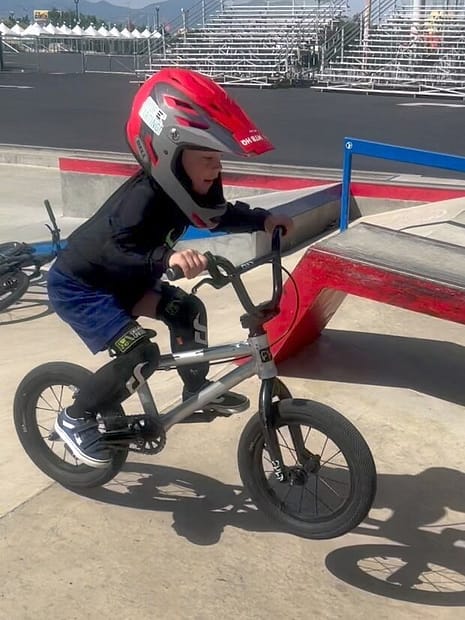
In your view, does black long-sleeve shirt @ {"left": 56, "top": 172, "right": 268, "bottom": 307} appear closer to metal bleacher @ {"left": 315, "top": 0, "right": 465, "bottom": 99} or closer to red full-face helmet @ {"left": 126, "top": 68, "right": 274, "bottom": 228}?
red full-face helmet @ {"left": 126, "top": 68, "right": 274, "bottom": 228}

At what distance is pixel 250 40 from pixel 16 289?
104 feet

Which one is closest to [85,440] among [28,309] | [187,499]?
[187,499]

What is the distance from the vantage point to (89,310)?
313cm

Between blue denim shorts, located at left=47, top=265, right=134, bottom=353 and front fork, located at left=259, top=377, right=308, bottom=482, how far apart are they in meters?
0.59

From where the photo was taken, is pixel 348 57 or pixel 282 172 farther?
pixel 348 57

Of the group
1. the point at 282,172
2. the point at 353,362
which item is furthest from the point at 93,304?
the point at 282,172

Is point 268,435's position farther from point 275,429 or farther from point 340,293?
point 340,293

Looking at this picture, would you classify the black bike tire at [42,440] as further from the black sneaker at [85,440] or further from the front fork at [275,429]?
the front fork at [275,429]

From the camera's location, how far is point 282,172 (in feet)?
33.0

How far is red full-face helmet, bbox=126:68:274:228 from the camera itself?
2.73 meters

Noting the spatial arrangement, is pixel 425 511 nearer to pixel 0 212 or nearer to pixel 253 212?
pixel 253 212

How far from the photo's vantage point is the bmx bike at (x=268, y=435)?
2922 millimetres

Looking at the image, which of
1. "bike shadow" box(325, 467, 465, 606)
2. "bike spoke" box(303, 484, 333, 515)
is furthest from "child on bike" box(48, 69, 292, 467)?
"bike shadow" box(325, 467, 465, 606)

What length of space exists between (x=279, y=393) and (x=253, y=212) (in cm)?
73
